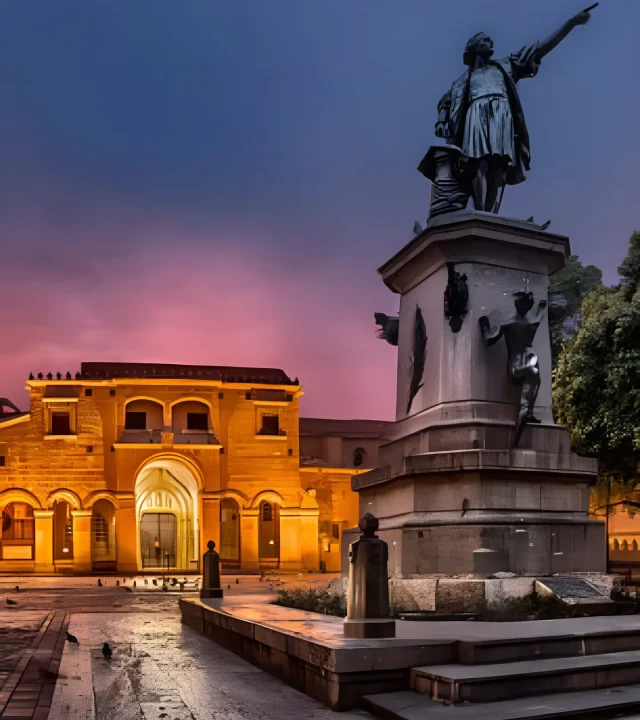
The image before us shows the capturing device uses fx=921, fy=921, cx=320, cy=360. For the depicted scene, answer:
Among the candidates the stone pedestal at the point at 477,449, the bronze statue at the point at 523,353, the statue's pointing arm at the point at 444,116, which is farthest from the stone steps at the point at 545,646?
the statue's pointing arm at the point at 444,116

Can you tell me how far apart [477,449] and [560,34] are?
6761mm

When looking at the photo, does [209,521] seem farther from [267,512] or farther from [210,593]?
[210,593]

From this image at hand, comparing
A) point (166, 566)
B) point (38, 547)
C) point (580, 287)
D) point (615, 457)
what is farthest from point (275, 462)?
point (615, 457)

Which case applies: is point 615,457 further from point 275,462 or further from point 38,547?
point 38,547

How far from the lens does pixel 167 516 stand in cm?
4822

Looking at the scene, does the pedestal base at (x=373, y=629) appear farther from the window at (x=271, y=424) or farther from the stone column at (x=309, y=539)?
the window at (x=271, y=424)

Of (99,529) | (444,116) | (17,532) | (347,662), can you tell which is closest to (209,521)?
(99,529)

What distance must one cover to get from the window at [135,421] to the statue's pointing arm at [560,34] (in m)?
34.1

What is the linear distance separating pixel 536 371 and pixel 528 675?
6152mm

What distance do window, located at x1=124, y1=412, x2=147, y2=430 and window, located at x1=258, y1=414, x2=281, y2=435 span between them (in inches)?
233

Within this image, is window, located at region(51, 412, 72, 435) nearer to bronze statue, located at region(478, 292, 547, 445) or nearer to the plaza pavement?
the plaza pavement

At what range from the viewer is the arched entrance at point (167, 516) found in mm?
45969

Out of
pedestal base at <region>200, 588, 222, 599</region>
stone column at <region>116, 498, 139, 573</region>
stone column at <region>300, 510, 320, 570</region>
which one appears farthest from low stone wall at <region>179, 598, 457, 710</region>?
stone column at <region>300, 510, 320, 570</region>

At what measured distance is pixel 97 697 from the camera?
7859mm
